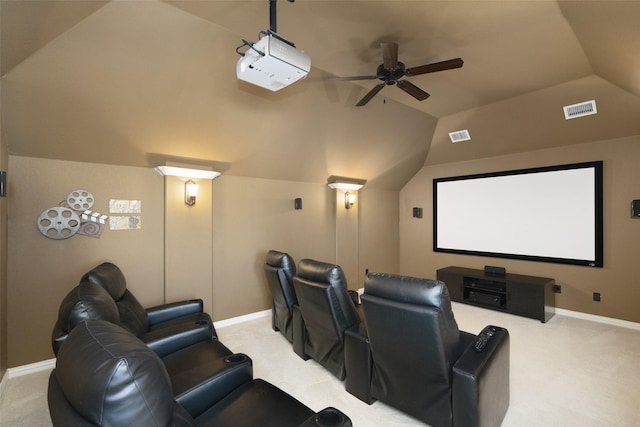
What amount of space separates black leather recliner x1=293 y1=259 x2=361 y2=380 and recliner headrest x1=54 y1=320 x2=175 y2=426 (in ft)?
5.26

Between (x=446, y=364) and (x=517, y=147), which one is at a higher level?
(x=517, y=147)

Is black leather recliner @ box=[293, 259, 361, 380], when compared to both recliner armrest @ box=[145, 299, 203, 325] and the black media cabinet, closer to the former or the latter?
recliner armrest @ box=[145, 299, 203, 325]

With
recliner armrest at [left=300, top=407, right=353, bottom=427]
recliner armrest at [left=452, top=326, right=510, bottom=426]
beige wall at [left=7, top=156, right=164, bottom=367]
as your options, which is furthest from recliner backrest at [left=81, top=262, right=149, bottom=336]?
recliner armrest at [left=452, top=326, right=510, bottom=426]

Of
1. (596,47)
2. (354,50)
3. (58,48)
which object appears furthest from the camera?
(354,50)

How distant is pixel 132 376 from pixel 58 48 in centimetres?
282

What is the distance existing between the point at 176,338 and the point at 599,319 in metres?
5.78

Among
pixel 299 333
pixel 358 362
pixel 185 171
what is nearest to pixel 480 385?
pixel 358 362

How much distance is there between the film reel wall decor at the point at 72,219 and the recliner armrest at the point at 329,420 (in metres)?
3.36

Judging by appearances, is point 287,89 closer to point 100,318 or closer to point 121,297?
point 121,297

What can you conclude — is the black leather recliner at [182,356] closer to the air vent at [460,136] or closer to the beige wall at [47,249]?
the beige wall at [47,249]

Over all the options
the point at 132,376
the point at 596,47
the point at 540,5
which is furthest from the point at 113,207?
the point at 596,47

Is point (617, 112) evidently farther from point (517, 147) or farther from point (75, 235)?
point (75, 235)

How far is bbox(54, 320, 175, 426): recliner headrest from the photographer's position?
0.84 m

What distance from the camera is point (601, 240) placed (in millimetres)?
4309
